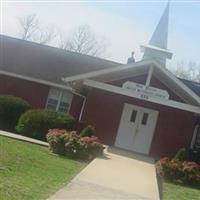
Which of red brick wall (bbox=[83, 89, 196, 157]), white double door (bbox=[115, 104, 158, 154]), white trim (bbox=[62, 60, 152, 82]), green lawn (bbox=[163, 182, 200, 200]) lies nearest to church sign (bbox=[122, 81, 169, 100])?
white trim (bbox=[62, 60, 152, 82])

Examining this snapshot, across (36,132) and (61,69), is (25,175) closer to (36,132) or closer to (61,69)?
(36,132)

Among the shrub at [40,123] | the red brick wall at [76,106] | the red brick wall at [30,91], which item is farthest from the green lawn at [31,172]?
the red brick wall at [30,91]

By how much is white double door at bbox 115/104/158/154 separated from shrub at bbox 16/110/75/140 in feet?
10.4

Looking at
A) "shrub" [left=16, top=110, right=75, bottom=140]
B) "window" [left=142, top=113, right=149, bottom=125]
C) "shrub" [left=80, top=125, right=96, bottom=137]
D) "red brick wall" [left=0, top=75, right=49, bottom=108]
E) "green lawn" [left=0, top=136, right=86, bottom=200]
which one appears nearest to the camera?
"green lawn" [left=0, top=136, right=86, bottom=200]

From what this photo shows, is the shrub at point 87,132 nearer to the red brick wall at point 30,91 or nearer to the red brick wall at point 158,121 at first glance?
the red brick wall at point 158,121

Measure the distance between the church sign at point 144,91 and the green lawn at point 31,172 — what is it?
701 cm

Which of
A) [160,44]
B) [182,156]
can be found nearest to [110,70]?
[182,156]

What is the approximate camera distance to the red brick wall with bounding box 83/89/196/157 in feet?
88.2

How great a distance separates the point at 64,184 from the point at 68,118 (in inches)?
494

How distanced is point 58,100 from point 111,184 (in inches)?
695

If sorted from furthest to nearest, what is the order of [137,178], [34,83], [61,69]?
[61,69]
[34,83]
[137,178]

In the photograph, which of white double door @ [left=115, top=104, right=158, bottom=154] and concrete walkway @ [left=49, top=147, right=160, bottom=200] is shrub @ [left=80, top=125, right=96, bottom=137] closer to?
white double door @ [left=115, top=104, right=158, bottom=154]

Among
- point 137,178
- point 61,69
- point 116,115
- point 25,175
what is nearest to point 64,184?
point 25,175

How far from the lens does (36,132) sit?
24719 millimetres
